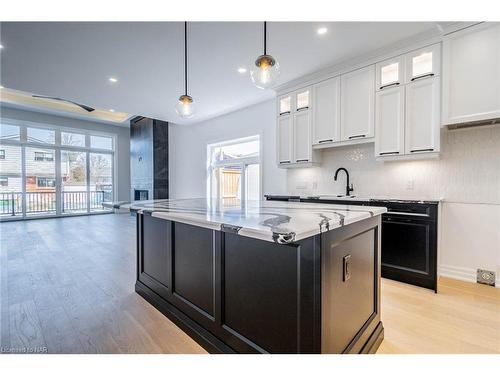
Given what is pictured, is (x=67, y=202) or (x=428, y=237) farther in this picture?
(x=67, y=202)

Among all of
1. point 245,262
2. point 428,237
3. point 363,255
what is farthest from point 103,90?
point 428,237

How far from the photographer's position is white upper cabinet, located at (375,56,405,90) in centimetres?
276

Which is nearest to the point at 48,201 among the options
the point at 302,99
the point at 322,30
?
the point at 302,99

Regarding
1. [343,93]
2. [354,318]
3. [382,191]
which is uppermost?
[343,93]

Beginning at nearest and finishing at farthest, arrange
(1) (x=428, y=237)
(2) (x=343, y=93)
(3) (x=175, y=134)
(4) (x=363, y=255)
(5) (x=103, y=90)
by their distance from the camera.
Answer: (4) (x=363, y=255) → (1) (x=428, y=237) → (2) (x=343, y=93) → (5) (x=103, y=90) → (3) (x=175, y=134)

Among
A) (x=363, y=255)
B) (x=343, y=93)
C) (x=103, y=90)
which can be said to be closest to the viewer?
(x=363, y=255)

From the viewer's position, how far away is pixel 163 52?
3033mm

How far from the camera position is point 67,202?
7762 millimetres

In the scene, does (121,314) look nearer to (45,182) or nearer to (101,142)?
(45,182)

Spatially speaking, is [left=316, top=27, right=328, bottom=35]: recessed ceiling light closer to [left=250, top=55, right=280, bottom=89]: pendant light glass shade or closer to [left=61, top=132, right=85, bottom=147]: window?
[left=250, top=55, right=280, bottom=89]: pendant light glass shade

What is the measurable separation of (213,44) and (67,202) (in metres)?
7.61

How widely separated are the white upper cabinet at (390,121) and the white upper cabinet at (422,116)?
0.20 feet

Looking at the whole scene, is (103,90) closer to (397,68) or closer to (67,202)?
(397,68)

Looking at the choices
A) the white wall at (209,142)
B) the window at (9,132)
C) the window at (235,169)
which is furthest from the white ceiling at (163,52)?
the window at (9,132)
